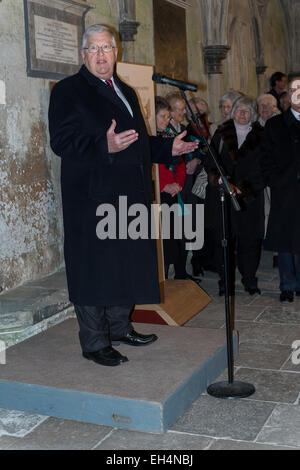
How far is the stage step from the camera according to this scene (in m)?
3.07

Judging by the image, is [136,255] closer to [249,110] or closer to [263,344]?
[263,344]

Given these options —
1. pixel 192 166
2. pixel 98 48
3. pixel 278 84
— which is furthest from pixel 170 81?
pixel 278 84

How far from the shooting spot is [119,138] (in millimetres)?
3041

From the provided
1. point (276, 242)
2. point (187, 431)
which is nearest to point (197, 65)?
point (276, 242)

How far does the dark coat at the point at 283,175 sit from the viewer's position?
5.18 meters

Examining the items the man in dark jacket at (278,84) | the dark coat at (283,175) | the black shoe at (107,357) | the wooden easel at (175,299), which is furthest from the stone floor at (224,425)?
the man in dark jacket at (278,84)

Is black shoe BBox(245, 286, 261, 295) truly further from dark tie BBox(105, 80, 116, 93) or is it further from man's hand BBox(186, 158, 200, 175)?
dark tie BBox(105, 80, 116, 93)

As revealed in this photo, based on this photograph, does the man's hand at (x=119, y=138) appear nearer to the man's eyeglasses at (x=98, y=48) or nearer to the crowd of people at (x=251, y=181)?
the man's eyeglasses at (x=98, y=48)

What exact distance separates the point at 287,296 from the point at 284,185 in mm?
955

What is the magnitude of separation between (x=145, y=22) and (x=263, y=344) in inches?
163

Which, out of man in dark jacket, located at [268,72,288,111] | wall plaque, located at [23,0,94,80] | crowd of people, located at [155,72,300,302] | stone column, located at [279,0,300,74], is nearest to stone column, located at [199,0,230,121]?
man in dark jacket, located at [268,72,288,111]

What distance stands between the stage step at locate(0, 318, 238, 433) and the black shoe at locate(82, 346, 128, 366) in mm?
32

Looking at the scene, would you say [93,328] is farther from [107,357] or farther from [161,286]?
[161,286]

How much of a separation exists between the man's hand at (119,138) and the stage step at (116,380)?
1.20 meters
